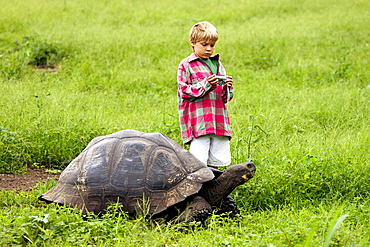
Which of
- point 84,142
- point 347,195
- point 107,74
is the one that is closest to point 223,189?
point 347,195

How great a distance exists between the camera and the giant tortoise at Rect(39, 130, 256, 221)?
3.57 metres

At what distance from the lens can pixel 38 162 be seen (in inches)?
208

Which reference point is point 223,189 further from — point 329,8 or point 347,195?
point 329,8

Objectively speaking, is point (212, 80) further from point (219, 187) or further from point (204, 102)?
point (219, 187)

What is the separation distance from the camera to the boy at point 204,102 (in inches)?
162

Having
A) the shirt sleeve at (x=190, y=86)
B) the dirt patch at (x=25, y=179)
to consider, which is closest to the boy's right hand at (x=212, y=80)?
the shirt sleeve at (x=190, y=86)

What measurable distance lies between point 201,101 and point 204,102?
30 mm

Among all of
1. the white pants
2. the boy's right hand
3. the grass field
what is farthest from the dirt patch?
the boy's right hand

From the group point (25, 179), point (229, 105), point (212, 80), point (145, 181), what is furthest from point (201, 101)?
point (229, 105)

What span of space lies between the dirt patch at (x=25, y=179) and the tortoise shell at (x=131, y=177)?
2.47ft

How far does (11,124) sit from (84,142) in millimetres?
1000

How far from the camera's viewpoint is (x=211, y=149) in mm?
4328

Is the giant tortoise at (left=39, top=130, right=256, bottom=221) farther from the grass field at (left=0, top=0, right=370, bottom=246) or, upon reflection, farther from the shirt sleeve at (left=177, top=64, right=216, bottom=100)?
the shirt sleeve at (left=177, top=64, right=216, bottom=100)

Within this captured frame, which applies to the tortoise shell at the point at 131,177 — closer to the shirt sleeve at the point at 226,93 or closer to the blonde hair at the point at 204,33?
the shirt sleeve at the point at 226,93
